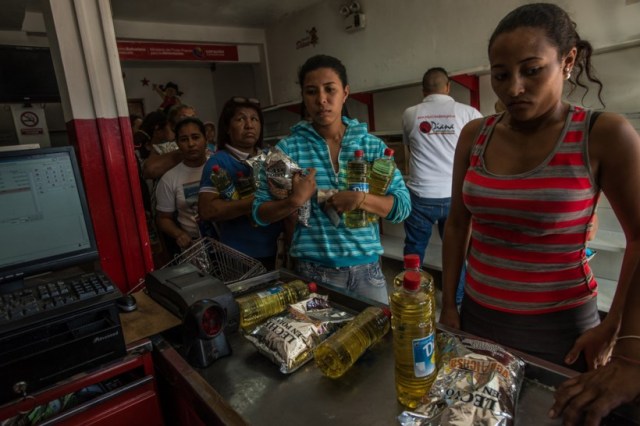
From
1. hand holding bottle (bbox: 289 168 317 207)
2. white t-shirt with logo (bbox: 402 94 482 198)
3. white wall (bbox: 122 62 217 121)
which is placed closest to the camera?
hand holding bottle (bbox: 289 168 317 207)

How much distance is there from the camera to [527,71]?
91 centimetres

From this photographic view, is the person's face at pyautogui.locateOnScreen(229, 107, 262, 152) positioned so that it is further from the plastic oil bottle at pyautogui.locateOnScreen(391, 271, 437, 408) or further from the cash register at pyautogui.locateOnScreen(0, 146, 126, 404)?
the plastic oil bottle at pyautogui.locateOnScreen(391, 271, 437, 408)

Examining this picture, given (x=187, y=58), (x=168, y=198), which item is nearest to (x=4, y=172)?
(x=168, y=198)

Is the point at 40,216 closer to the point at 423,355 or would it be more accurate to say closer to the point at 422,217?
the point at 423,355

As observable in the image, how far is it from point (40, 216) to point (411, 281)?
93 centimetres

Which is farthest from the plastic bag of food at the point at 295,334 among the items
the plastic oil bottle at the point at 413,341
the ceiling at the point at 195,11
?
the ceiling at the point at 195,11

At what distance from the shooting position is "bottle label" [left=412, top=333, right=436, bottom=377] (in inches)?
29.8

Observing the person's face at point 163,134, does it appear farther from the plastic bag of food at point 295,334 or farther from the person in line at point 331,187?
the plastic bag of food at point 295,334

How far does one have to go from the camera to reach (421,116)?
3.16 m

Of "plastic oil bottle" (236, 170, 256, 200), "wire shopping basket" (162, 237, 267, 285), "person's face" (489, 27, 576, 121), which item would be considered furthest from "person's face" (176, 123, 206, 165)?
"person's face" (489, 27, 576, 121)

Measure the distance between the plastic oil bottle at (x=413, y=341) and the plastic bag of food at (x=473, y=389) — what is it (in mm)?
37

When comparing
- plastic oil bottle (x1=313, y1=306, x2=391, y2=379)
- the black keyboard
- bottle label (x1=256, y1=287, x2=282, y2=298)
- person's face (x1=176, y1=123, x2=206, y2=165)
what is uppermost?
person's face (x1=176, y1=123, x2=206, y2=165)

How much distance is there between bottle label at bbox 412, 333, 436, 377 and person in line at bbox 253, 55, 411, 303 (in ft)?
2.05

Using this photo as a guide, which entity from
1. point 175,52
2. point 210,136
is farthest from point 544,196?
point 175,52
